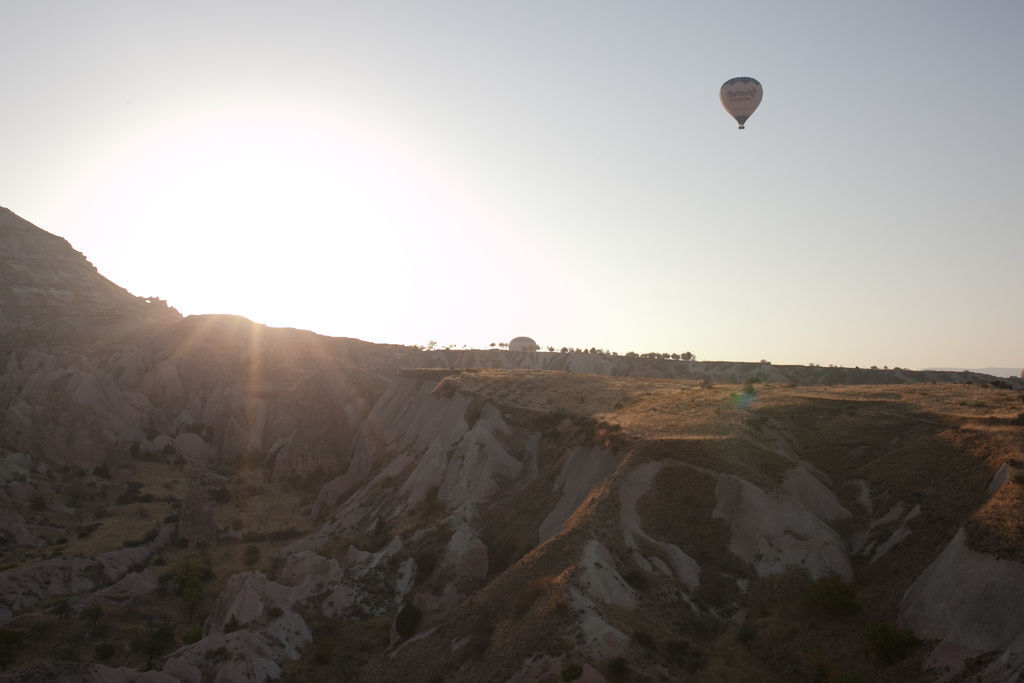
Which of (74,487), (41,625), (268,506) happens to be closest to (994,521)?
(41,625)

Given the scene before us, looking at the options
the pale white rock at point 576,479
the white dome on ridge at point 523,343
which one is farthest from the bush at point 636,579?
the white dome on ridge at point 523,343

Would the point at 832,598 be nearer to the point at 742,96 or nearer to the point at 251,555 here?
the point at 251,555

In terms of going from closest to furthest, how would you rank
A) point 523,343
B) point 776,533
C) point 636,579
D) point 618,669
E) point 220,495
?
point 618,669, point 636,579, point 776,533, point 220,495, point 523,343

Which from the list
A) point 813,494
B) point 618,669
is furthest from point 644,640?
point 813,494

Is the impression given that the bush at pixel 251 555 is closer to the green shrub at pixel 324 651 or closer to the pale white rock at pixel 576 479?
the green shrub at pixel 324 651

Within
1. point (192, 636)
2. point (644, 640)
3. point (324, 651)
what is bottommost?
point (192, 636)

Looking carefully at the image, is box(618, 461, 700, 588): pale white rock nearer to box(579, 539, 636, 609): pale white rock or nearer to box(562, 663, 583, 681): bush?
box(579, 539, 636, 609): pale white rock

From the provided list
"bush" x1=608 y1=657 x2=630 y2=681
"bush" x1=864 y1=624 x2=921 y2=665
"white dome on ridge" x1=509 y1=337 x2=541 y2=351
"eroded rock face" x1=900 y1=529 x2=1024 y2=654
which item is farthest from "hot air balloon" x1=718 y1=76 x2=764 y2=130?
"white dome on ridge" x1=509 y1=337 x2=541 y2=351
